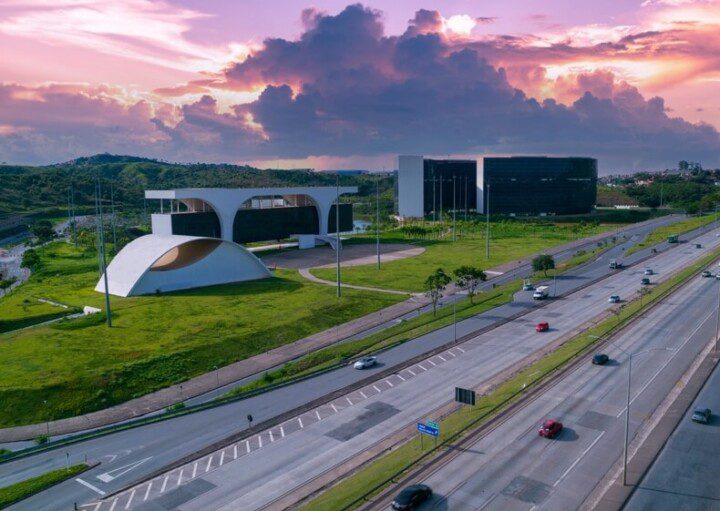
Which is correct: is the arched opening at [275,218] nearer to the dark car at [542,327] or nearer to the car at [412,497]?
the dark car at [542,327]

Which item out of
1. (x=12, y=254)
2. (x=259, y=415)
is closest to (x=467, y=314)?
(x=259, y=415)

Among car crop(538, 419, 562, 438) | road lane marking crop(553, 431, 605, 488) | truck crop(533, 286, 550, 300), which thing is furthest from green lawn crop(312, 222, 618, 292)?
road lane marking crop(553, 431, 605, 488)

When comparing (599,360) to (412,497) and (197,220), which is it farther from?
(197,220)

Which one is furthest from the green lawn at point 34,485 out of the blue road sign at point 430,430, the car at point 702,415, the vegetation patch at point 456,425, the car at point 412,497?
the car at point 702,415

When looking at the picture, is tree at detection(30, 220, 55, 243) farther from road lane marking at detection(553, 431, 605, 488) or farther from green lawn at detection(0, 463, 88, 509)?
road lane marking at detection(553, 431, 605, 488)

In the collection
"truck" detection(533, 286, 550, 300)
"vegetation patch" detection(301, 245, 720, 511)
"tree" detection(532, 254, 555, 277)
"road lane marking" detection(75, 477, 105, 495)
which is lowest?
"road lane marking" detection(75, 477, 105, 495)

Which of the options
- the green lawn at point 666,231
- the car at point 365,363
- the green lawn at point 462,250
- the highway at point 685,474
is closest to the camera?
the highway at point 685,474
